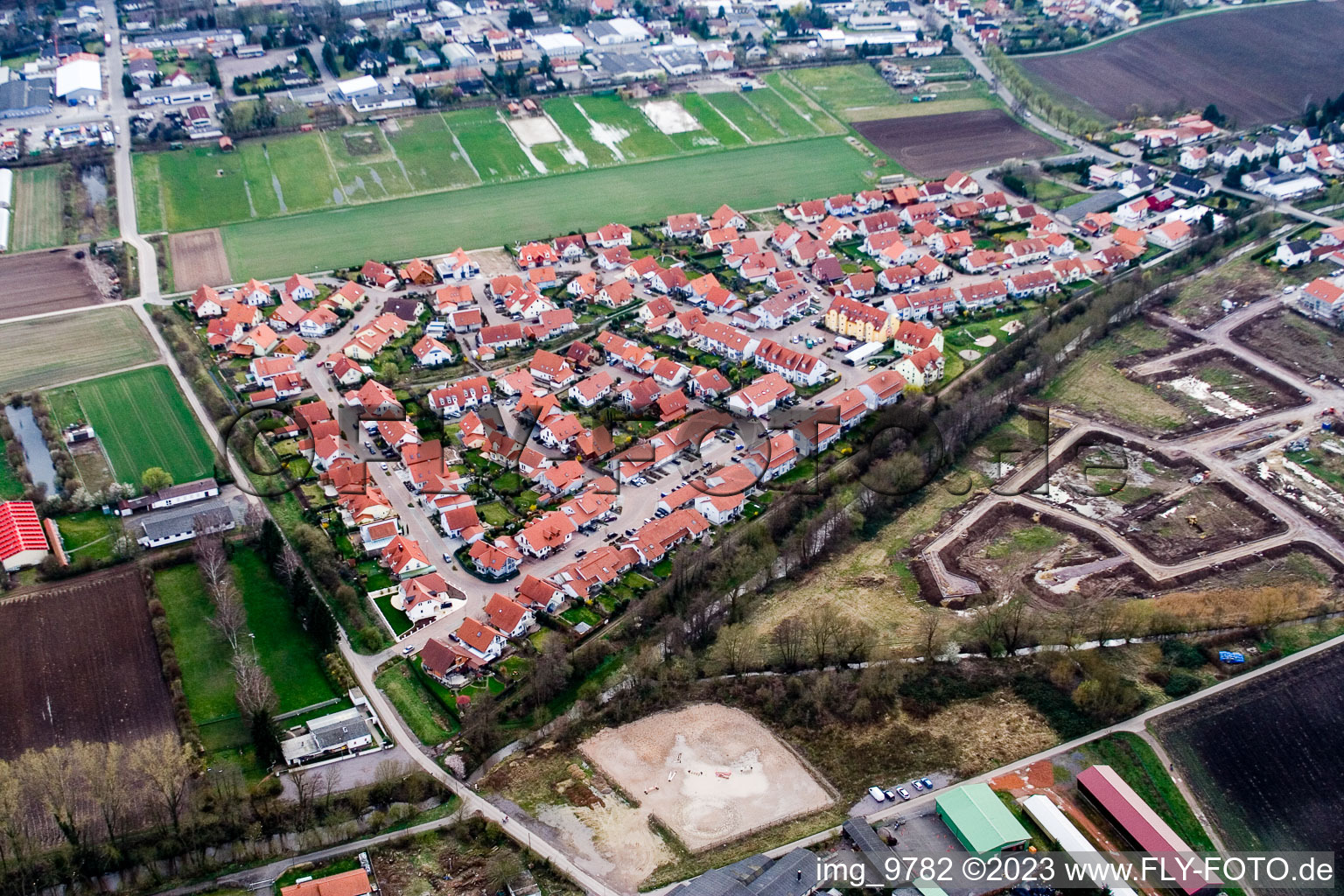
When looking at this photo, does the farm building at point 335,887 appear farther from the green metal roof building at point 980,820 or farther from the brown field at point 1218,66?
the brown field at point 1218,66

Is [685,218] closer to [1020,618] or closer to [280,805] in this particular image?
[1020,618]

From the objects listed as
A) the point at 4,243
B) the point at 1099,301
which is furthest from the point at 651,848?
the point at 4,243

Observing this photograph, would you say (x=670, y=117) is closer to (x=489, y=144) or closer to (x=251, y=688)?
(x=489, y=144)

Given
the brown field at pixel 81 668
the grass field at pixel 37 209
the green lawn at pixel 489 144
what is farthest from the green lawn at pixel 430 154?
the brown field at pixel 81 668

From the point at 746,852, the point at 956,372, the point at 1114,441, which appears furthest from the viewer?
the point at 956,372

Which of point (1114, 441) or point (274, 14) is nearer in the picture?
point (1114, 441)

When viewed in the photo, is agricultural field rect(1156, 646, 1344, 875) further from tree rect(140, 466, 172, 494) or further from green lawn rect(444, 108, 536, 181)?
green lawn rect(444, 108, 536, 181)
